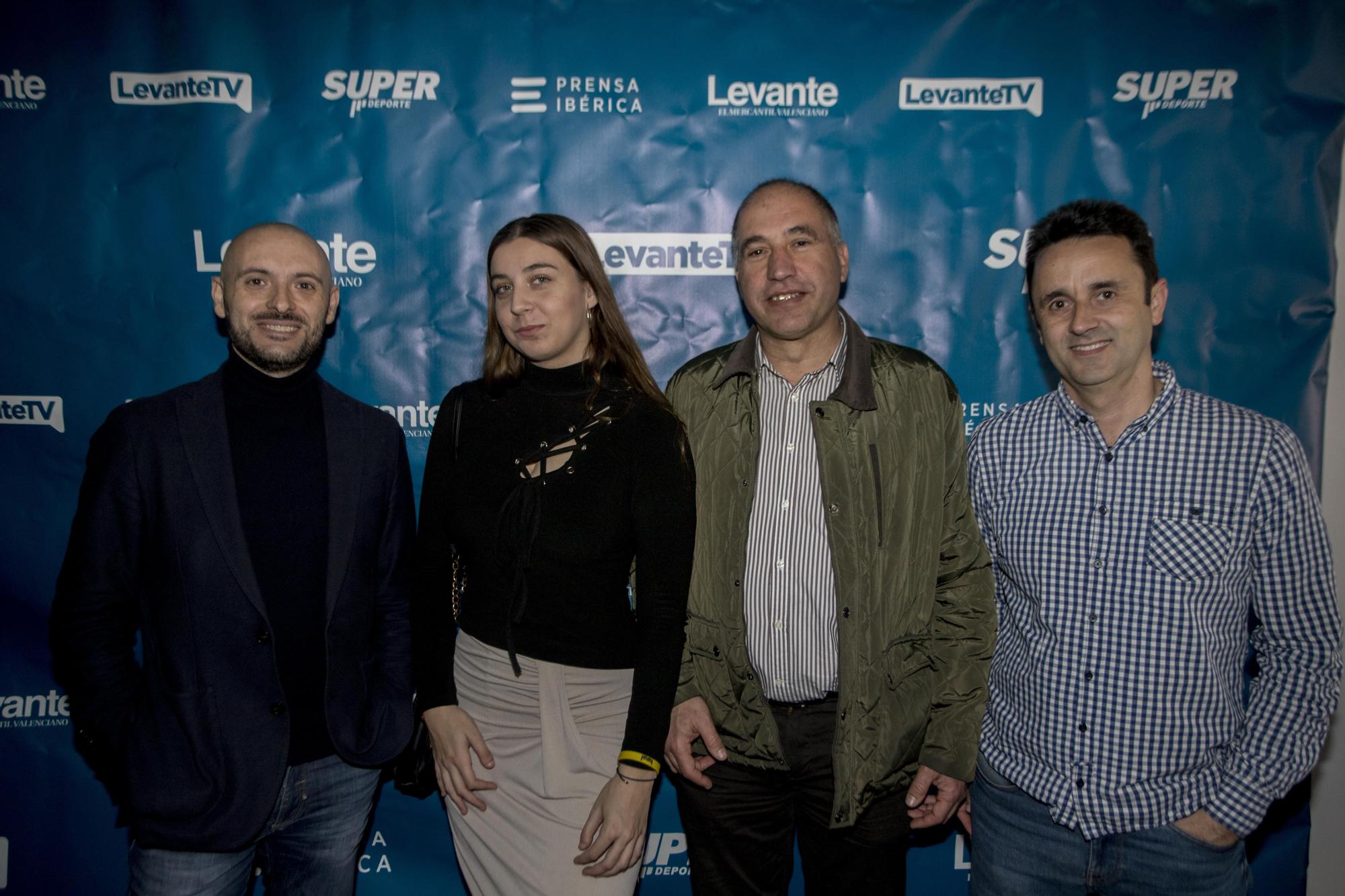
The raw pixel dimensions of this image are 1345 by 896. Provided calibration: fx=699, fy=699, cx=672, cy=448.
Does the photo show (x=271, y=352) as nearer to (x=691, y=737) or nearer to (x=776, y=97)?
(x=691, y=737)

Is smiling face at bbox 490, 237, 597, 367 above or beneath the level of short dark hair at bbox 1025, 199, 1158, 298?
beneath

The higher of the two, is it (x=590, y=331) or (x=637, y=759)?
(x=590, y=331)

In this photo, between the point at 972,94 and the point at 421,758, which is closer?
the point at 421,758

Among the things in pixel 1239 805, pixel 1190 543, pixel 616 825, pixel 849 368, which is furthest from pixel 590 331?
pixel 1239 805

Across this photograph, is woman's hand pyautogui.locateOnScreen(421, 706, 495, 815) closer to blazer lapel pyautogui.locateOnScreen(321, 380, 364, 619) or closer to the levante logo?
blazer lapel pyautogui.locateOnScreen(321, 380, 364, 619)

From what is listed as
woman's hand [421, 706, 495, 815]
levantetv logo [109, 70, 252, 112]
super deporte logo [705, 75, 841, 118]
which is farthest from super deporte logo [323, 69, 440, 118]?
woman's hand [421, 706, 495, 815]

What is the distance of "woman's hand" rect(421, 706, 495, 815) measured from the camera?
5.39ft

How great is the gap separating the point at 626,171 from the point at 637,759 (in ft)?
6.18

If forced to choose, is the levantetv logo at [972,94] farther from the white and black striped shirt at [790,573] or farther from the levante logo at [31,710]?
the levante logo at [31,710]

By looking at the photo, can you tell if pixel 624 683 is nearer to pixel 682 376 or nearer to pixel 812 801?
pixel 812 801

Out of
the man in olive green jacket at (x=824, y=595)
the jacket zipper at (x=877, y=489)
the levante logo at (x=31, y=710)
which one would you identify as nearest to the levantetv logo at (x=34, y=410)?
the levante logo at (x=31, y=710)

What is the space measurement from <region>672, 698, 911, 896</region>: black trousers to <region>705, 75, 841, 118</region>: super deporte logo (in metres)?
1.91

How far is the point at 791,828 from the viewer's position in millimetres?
1933

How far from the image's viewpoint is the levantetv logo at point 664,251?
246 centimetres
